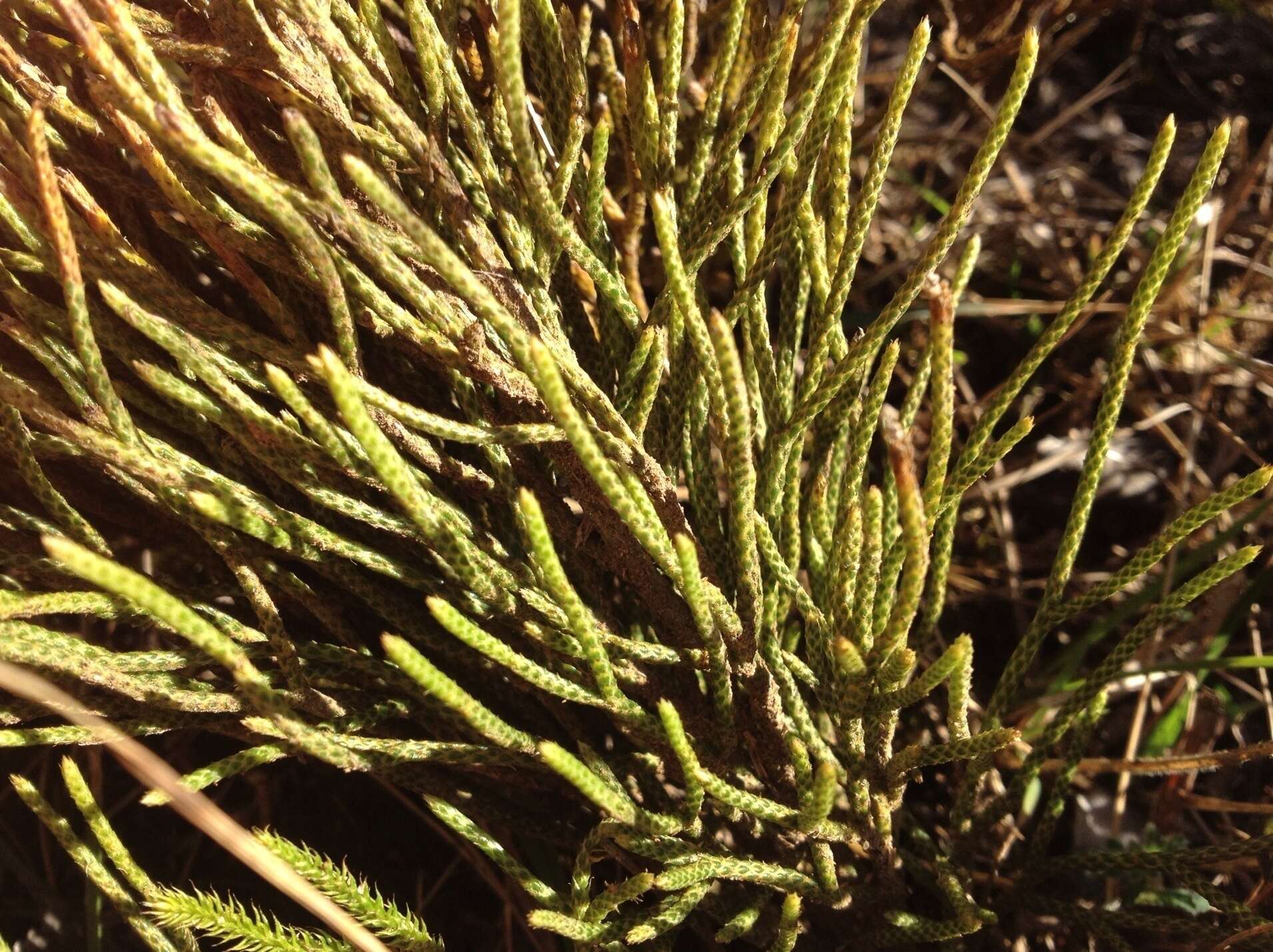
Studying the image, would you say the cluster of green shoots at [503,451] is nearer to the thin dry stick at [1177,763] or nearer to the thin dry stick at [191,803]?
the thin dry stick at [191,803]

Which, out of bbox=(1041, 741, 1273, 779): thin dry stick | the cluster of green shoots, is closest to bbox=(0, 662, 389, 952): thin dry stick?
the cluster of green shoots

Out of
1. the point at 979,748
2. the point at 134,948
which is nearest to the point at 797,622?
the point at 979,748

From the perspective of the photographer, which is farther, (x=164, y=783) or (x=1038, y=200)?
(x=1038, y=200)

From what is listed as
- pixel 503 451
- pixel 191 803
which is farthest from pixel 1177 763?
pixel 191 803

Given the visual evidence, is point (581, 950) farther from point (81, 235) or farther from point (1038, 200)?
point (1038, 200)

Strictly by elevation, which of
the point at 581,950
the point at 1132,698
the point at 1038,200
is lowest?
the point at 1132,698

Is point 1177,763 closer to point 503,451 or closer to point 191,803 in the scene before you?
point 503,451

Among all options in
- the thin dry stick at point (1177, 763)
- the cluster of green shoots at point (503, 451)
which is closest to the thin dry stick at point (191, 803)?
the cluster of green shoots at point (503, 451)
